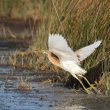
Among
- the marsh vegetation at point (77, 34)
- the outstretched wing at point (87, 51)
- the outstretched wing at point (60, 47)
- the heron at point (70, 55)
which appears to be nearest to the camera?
the outstretched wing at point (60, 47)

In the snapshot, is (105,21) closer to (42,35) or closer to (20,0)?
(42,35)

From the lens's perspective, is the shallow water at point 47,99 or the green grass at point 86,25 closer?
the shallow water at point 47,99

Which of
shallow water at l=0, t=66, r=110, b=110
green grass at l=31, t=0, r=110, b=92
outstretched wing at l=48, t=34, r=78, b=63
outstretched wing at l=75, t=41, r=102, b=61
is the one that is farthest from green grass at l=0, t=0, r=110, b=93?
outstretched wing at l=48, t=34, r=78, b=63

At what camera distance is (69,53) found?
9.23 m

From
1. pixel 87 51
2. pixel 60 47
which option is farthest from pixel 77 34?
pixel 60 47

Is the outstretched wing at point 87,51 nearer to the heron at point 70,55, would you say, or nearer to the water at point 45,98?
the heron at point 70,55

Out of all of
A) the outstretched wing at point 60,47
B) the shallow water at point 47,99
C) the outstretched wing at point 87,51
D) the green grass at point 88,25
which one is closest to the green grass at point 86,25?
the green grass at point 88,25

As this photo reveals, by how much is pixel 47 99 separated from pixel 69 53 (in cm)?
84

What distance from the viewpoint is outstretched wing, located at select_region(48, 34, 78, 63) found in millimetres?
8859

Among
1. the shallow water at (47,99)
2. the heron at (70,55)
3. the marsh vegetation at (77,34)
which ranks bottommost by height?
the shallow water at (47,99)

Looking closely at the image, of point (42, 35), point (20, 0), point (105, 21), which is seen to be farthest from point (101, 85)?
point (20, 0)

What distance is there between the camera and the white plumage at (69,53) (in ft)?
29.2

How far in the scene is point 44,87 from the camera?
10719 millimetres

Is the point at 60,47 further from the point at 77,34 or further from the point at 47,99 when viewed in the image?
the point at 77,34
